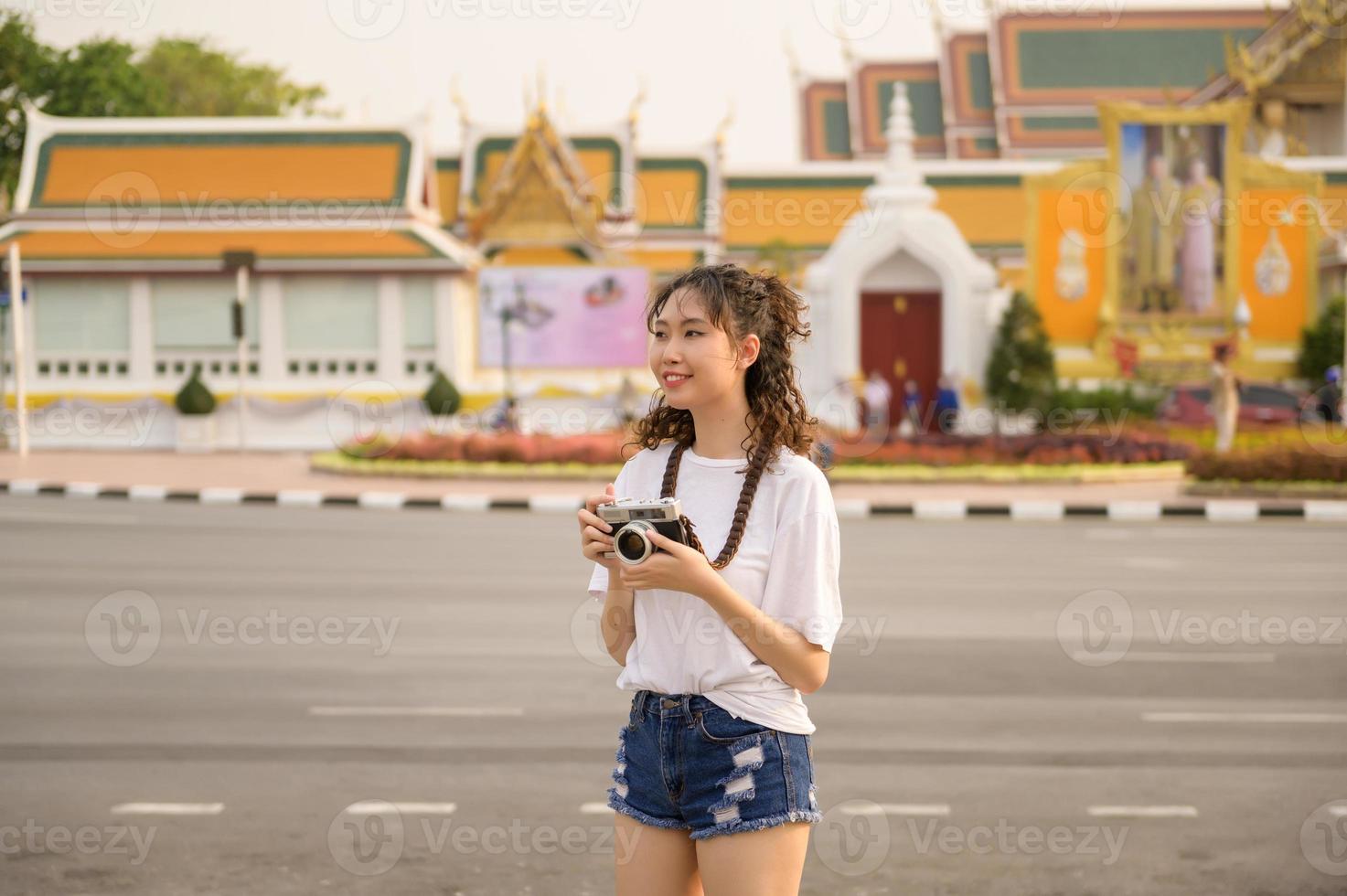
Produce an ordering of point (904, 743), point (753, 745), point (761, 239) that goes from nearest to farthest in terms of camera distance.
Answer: point (753, 745) < point (904, 743) < point (761, 239)

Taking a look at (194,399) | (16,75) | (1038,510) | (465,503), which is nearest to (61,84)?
(16,75)

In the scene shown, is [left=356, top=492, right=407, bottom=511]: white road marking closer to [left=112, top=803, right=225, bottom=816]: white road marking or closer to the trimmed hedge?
the trimmed hedge

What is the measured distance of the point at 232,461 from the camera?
1027 inches

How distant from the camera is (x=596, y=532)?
9.30 ft

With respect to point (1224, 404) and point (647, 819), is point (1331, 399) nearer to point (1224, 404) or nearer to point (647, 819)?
point (1224, 404)

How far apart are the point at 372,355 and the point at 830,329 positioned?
846 cm

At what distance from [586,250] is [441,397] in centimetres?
435

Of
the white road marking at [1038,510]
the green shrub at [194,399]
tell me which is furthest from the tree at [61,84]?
the white road marking at [1038,510]

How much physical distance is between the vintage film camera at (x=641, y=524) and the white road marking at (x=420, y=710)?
4593 mm

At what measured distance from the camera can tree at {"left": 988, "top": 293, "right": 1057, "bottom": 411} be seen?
27938mm

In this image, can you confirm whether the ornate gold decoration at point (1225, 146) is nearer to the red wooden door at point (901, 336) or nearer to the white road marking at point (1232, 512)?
the red wooden door at point (901, 336)

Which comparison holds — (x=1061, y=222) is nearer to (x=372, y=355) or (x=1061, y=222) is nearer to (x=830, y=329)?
(x=830, y=329)

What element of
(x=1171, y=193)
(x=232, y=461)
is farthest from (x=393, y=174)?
(x=1171, y=193)

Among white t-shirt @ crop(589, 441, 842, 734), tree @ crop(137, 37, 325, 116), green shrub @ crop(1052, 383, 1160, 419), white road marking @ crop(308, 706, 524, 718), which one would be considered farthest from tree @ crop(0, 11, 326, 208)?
white t-shirt @ crop(589, 441, 842, 734)
